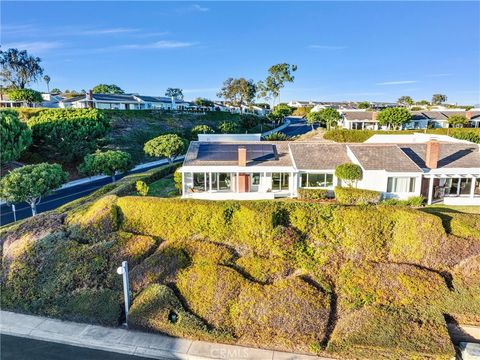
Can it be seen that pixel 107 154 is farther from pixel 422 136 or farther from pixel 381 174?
pixel 422 136

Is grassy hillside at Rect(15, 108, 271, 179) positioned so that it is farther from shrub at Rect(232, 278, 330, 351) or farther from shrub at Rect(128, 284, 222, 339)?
shrub at Rect(232, 278, 330, 351)

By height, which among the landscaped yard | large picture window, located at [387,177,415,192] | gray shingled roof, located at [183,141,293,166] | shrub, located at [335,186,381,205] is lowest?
the landscaped yard

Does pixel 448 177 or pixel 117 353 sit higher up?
pixel 448 177

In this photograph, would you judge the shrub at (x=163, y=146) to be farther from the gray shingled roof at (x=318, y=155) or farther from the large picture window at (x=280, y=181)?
the large picture window at (x=280, y=181)

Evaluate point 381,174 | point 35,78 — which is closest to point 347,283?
point 381,174

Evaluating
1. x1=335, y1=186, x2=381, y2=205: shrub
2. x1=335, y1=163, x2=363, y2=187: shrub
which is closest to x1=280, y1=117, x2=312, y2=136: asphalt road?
x1=335, y1=163, x2=363, y2=187: shrub
